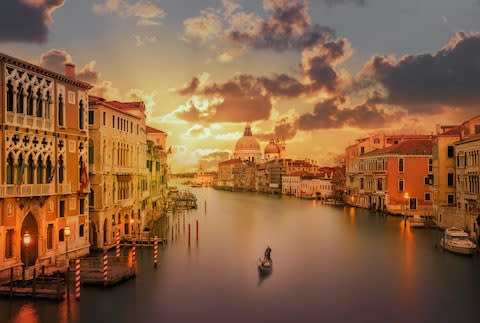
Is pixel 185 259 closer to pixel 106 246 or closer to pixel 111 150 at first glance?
pixel 106 246

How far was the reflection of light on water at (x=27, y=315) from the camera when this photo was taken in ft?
42.8

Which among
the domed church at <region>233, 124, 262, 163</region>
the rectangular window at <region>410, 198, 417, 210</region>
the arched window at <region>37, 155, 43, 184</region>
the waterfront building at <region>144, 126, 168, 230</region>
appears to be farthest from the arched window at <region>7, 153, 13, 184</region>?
the domed church at <region>233, 124, 262, 163</region>

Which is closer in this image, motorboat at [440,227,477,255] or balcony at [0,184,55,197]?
balcony at [0,184,55,197]

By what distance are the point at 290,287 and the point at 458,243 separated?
372 inches

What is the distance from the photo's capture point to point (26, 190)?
54.9 ft

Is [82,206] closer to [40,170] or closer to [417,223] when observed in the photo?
[40,170]

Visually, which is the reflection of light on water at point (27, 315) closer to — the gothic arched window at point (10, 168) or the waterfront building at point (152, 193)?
the gothic arched window at point (10, 168)

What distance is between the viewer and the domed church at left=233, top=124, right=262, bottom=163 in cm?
16412

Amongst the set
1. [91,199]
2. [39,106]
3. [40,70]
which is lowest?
[91,199]

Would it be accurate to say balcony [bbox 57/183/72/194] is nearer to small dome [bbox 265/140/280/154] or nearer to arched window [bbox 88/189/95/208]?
arched window [bbox 88/189/95/208]

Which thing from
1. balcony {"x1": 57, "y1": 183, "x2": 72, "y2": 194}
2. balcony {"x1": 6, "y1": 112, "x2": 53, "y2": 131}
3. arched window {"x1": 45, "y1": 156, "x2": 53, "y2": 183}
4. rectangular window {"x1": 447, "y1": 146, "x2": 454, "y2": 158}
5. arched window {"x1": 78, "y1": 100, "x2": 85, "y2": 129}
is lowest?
balcony {"x1": 57, "y1": 183, "x2": 72, "y2": 194}

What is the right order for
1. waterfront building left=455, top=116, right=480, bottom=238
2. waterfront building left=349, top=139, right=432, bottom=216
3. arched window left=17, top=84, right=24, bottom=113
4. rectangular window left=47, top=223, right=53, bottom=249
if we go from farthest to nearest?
waterfront building left=349, top=139, right=432, bottom=216 → waterfront building left=455, top=116, right=480, bottom=238 → rectangular window left=47, top=223, right=53, bottom=249 → arched window left=17, top=84, right=24, bottom=113

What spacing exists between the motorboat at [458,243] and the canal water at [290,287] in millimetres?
426

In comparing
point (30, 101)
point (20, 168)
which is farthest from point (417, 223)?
point (20, 168)
